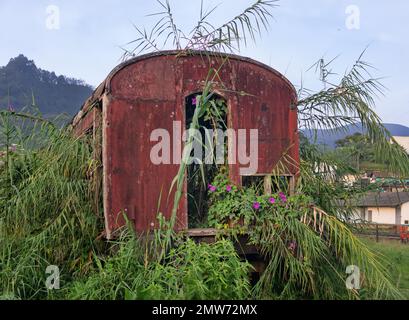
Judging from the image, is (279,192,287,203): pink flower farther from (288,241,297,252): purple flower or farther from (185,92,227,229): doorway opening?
(185,92,227,229): doorway opening

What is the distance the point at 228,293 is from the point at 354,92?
364cm

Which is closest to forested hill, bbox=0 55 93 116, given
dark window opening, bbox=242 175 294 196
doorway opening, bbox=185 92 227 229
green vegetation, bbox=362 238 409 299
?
green vegetation, bbox=362 238 409 299

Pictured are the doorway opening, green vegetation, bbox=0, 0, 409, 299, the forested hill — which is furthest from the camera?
the forested hill

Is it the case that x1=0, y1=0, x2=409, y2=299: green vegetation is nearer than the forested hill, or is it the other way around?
x1=0, y1=0, x2=409, y2=299: green vegetation

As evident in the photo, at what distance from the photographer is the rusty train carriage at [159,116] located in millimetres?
6227

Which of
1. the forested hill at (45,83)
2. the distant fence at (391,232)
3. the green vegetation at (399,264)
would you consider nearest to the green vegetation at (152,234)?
the green vegetation at (399,264)

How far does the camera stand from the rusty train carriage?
20.4ft

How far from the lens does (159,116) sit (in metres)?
6.54

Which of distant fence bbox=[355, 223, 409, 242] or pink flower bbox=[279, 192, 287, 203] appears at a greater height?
pink flower bbox=[279, 192, 287, 203]

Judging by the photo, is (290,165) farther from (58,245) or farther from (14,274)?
(14,274)

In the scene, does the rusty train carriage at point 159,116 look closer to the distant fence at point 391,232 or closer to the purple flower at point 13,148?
the purple flower at point 13,148

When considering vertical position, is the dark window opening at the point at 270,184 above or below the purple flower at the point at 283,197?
above

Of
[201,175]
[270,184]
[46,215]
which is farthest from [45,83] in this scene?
[270,184]

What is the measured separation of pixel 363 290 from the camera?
6332 mm
